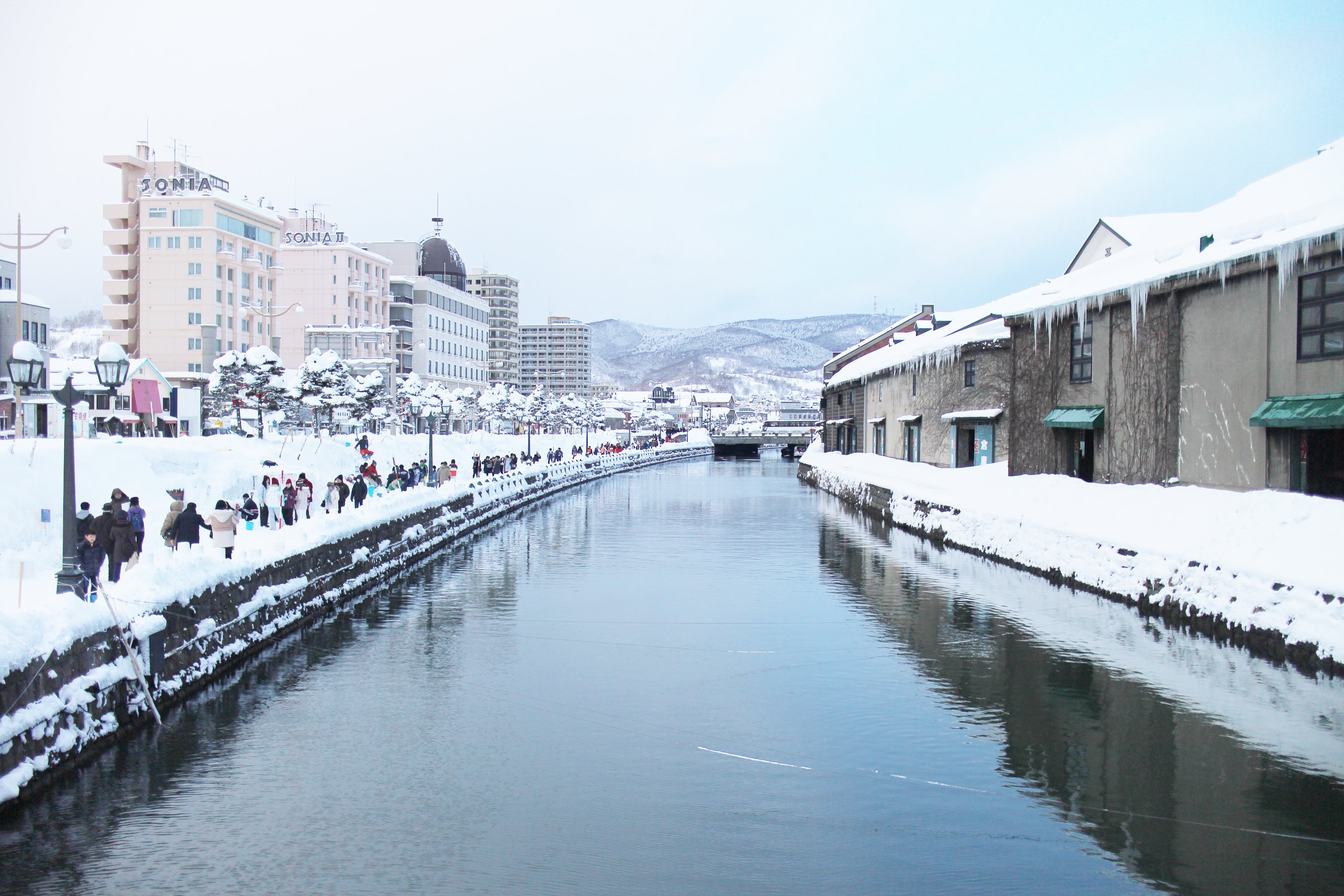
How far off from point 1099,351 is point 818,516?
19010 mm

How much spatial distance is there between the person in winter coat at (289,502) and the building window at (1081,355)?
23409 mm

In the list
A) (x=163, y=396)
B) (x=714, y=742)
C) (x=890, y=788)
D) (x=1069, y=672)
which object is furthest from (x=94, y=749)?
(x=163, y=396)

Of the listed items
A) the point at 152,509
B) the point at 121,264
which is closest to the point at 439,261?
the point at 121,264

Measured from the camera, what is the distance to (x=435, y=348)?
107 m

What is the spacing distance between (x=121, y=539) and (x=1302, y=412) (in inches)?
893

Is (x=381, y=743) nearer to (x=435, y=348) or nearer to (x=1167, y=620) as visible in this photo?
(x=1167, y=620)

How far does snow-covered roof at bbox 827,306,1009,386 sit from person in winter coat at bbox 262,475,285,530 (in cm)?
2842

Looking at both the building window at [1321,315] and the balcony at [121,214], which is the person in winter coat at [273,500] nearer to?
the building window at [1321,315]

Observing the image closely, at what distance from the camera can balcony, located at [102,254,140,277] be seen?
261 feet

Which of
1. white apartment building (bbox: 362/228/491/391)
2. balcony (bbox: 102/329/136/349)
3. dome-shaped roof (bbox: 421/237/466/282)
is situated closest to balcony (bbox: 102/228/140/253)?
balcony (bbox: 102/329/136/349)

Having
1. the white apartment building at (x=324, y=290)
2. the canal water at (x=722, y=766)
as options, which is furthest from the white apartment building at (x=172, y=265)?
the canal water at (x=722, y=766)

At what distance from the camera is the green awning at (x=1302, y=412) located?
1875 centimetres

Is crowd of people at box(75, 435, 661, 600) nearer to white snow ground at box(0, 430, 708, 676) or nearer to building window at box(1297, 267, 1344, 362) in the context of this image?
white snow ground at box(0, 430, 708, 676)

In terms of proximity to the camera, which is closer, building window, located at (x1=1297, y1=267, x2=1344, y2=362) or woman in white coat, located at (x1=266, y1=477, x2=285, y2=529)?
building window, located at (x1=1297, y1=267, x2=1344, y2=362)
